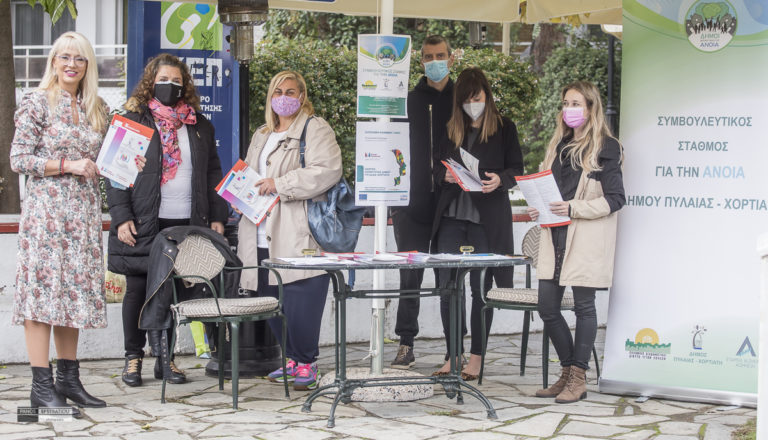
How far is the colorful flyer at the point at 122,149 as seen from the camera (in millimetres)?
6031

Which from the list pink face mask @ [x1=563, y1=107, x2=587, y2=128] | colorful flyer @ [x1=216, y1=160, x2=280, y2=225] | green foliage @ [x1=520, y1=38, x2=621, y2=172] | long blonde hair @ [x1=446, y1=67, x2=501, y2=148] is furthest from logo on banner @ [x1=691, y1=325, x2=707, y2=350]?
green foliage @ [x1=520, y1=38, x2=621, y2=172]

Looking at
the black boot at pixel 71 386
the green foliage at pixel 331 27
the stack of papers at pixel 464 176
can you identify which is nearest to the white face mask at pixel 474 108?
the stack of papers at pixel 464 176

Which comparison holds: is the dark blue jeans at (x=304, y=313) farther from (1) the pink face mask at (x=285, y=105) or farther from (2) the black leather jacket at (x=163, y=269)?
(1) the pink face mask at (x=285, y=105)

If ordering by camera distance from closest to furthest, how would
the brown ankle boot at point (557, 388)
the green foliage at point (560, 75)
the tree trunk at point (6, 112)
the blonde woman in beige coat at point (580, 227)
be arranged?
the blonde woman in beige coat at point (580, 227)
the brown ankle boot at point (557, 388)
the tree trunk at point (6, 112)
the green foliage at point (560, 75)

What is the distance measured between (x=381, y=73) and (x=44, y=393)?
271 cm

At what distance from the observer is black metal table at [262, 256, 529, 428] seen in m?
5.68

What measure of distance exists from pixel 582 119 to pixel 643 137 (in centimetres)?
52

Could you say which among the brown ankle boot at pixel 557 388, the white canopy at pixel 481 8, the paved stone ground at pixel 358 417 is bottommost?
the paved stone ground at pixel 358 417

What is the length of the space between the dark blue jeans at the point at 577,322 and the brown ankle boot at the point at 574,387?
0.04 metres

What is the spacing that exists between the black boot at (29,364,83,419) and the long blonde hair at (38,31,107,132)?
141 cm

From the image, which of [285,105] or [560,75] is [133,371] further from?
[560,75]

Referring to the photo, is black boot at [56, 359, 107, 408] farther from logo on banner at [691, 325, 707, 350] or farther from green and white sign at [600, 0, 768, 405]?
logo on banner at [691, 325, 707, 350]

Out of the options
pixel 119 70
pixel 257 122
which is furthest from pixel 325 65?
pixel 119 70

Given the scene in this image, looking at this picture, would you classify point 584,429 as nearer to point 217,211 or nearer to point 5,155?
point 217,211
